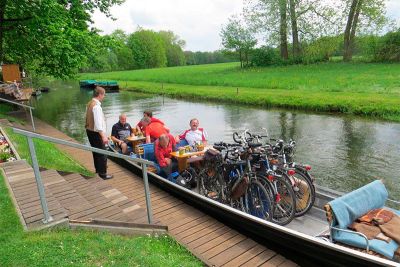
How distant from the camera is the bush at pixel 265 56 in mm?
41406

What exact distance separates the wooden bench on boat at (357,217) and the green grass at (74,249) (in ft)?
6.56

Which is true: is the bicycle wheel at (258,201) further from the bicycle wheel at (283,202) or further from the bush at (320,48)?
the bush at (320,48)

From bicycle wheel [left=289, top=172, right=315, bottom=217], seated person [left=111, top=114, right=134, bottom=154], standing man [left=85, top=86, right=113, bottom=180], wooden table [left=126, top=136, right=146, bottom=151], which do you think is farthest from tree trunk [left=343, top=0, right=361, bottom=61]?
standing man [left=85, top=86, right=113, bottom=180]

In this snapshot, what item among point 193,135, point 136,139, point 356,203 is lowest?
point 356,203

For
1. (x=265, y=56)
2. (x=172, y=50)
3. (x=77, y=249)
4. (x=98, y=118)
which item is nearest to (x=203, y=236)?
(x=77, y=249)

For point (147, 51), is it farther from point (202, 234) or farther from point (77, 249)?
point (77, 249)

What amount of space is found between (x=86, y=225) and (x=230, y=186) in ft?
9.51

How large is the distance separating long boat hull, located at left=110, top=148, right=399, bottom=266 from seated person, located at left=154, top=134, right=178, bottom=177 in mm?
1154

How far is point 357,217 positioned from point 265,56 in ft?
130

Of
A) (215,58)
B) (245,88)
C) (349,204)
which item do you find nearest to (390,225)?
Result: (349,204)

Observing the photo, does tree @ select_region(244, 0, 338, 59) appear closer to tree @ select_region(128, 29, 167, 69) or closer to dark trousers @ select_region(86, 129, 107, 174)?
dark trousers @ select_region(86, 129, 107, 174)

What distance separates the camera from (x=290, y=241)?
16.2 ft

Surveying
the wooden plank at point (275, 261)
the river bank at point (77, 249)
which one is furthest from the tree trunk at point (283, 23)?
the river bank at point (77, 249)

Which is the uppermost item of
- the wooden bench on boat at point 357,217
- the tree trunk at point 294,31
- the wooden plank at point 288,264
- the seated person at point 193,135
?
the tree trunk at point 294,31
